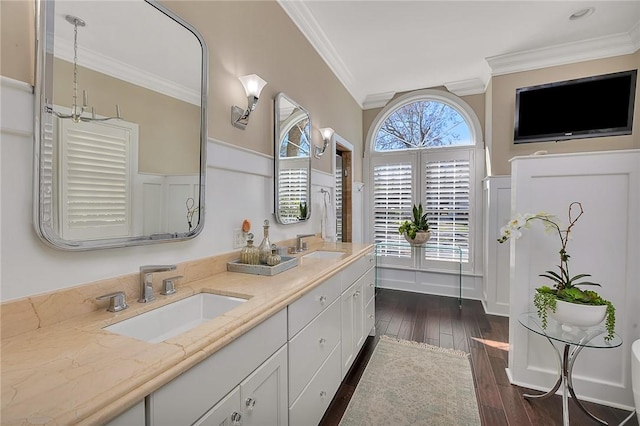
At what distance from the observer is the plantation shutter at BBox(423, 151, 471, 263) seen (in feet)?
13.0

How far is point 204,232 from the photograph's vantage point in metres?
1.54

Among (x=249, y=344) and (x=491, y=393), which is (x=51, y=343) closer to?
(x=249, y=344)

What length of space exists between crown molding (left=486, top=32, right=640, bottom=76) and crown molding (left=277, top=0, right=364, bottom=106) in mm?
1658

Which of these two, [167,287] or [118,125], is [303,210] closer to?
[167,287]

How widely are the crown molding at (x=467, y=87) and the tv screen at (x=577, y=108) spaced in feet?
2.57

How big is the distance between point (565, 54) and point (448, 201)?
1992 millimetres

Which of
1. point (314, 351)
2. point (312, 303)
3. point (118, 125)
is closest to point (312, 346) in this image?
point (314, 351)

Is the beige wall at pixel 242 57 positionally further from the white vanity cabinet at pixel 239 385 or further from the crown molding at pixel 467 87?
the crown molding at pixel 467 87

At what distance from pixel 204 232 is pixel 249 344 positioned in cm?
75

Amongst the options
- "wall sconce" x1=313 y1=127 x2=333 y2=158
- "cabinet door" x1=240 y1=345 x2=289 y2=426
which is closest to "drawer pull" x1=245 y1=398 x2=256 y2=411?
"cabinet door" x1=240 y1=345 x2=289 y2=426

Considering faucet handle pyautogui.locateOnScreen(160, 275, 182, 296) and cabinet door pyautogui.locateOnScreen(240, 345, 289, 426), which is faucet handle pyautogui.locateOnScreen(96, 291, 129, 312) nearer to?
faucet handle pyautogui.locateOnScreen(160, 275, 182, 296)

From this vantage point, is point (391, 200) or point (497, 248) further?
point (391, 200)

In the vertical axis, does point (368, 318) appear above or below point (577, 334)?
below

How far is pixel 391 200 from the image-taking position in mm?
4367
